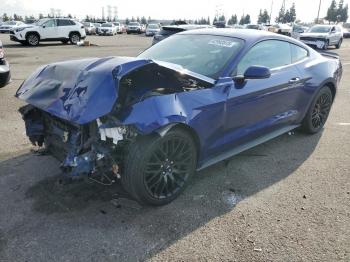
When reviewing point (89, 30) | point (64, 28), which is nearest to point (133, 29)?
point (89, 30)

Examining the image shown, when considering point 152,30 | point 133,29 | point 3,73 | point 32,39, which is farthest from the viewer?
point 133,29

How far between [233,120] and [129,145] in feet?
4.27

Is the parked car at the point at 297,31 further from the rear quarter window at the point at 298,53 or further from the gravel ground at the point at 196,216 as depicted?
the gravel ground at the point at 196,216

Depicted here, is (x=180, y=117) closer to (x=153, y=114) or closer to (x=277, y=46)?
(x=153, y=114)

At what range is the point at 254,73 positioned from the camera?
12.7ft

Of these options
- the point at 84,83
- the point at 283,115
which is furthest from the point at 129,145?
the point at 283,115

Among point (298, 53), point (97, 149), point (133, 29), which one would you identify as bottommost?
point (133, 29)

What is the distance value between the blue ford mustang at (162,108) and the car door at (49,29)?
20.6m

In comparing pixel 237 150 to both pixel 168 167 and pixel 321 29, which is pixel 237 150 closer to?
pixel 168 167

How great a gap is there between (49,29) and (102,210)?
22.4 m

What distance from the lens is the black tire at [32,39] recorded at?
882 inches

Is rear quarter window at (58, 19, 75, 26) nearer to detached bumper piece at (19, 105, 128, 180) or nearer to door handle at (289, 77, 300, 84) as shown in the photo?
door handle at (289, 77, 300, 84)

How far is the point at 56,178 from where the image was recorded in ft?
13.2

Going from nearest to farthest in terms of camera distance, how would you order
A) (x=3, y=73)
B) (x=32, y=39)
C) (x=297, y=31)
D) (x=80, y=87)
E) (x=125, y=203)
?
1. (x=80, y=87)
2. (x=125, y=203)
3. (x=3, y=73)
4. (x=32, y=39)
5. (x=297, y=31)
